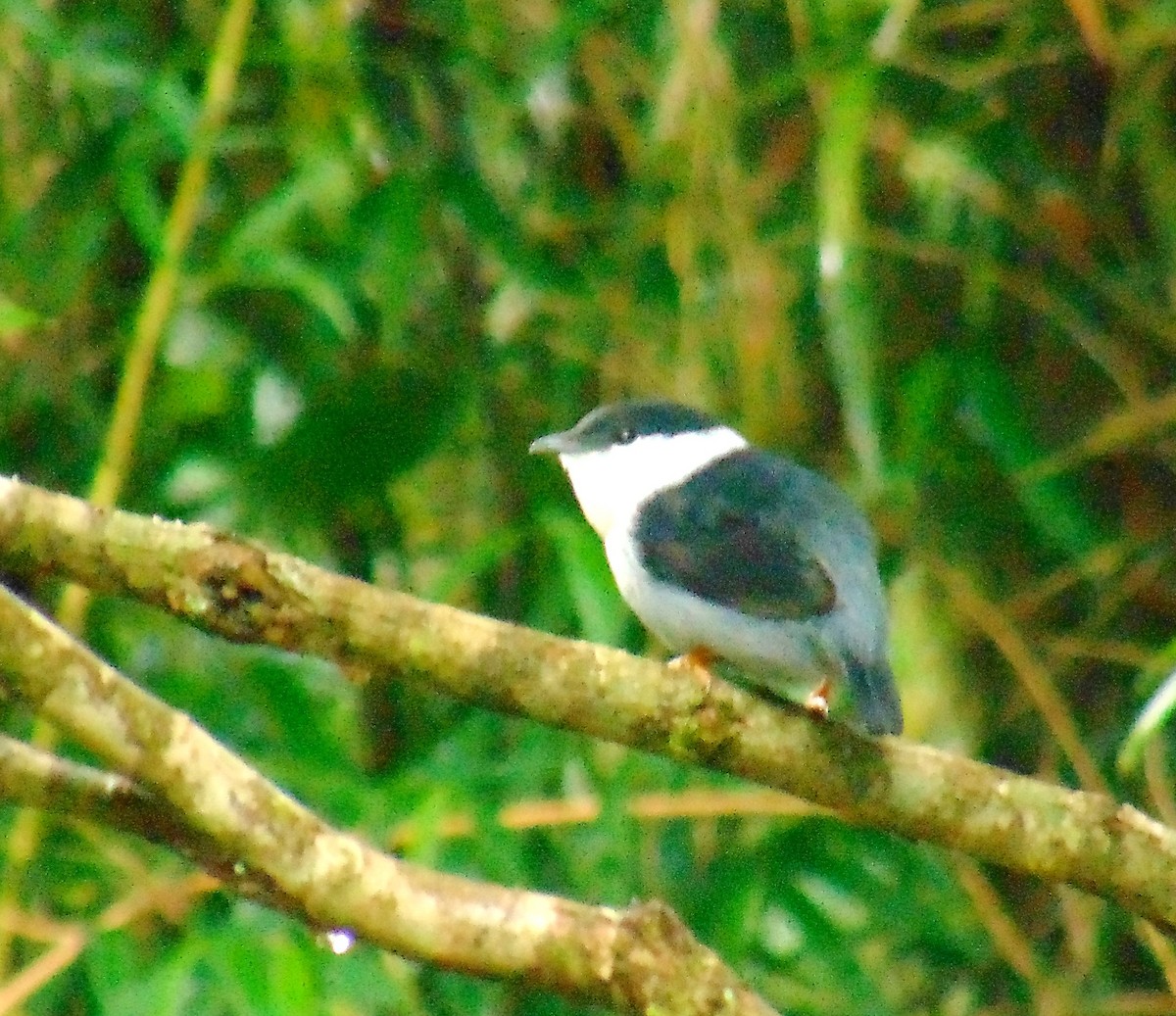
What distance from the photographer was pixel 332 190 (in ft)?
10.1

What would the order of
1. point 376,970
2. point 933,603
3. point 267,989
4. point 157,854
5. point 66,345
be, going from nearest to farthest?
point 267,989 → point 376,970 → point 157,854 → point 66,345 → point 933,603

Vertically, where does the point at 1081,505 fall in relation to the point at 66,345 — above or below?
below

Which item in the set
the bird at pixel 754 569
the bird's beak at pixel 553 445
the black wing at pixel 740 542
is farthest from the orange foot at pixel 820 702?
the bird's beak at pixel 553 445

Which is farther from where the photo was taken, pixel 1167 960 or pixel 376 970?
pixel 1167 960

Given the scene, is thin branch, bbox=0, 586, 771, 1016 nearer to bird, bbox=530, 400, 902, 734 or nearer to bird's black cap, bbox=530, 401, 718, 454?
bird, bbox=530, 400, 902, 734

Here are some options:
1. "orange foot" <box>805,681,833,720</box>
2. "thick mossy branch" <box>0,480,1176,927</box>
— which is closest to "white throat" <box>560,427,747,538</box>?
"orange foot" <box>805,681,833,720</box>

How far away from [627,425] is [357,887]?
3.82 feet

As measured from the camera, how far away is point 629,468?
2855mm

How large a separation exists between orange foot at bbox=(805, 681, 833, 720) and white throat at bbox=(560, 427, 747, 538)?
0.39m

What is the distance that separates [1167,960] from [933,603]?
761mm

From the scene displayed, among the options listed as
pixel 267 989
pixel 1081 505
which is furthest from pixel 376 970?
pixel 1081 505

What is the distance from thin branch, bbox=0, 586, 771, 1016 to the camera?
6.06 feet

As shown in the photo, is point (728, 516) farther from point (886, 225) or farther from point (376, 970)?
point (886, 225)

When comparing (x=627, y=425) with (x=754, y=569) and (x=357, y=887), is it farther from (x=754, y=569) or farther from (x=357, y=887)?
(x=357, y=887)
